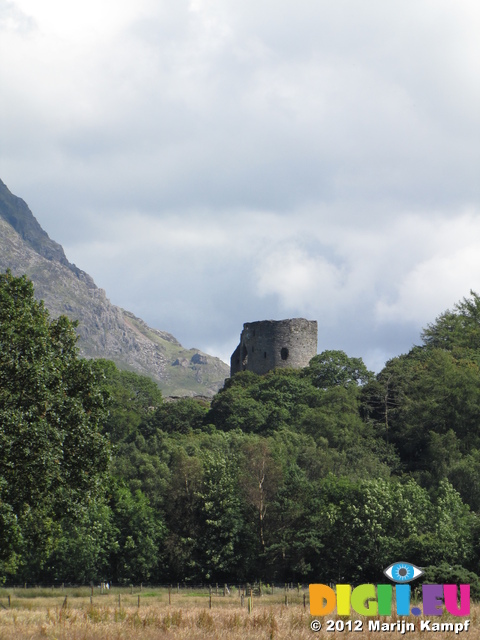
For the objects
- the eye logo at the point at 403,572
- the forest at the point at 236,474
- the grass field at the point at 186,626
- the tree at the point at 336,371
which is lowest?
the grass field at the point at 186,626

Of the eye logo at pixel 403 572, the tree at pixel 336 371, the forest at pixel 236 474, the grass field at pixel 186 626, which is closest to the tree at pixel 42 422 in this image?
the forest at pixel 236 474

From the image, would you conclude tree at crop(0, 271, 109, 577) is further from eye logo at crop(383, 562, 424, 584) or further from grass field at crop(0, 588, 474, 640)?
eye logo at crop(383, 562, 424, 584)

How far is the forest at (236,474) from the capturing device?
2873 cm

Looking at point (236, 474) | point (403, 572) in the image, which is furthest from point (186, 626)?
point (236, 474)

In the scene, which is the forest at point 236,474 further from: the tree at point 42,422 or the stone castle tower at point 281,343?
the stone castle tower at point 281,343

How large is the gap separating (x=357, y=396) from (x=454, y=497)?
2556 centimetres

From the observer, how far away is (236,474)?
54.4 meters

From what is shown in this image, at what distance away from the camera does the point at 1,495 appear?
27562mm

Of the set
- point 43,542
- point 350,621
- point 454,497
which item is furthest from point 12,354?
point 454,497

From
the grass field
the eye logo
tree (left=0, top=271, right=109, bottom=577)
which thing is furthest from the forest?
the grass field

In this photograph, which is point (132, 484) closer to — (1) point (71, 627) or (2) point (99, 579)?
(2) point (99, 579)

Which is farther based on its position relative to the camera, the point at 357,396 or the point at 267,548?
the point at 357,396

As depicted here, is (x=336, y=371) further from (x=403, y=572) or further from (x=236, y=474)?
(x=403, y=572)

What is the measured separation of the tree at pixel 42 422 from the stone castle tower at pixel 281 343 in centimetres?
5727
